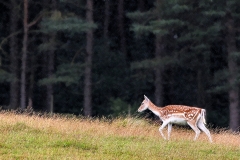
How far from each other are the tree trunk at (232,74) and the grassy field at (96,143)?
12.5 m

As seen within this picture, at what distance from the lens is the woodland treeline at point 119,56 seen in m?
30.1

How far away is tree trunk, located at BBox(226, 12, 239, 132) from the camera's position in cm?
2909

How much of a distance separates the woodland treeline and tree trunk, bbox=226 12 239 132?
4 cm

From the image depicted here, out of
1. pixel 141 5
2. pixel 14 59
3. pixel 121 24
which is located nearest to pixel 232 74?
pixel 141 5

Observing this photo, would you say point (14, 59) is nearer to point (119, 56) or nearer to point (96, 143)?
point (119, 56)

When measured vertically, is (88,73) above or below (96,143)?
above

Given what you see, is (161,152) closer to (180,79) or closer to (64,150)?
(64,150)

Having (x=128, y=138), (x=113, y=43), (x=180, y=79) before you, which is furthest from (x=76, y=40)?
(x=128, y=138)

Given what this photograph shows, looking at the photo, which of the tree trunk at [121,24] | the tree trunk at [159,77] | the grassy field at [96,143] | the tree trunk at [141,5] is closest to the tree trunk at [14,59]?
the tree trunk at [121,24]

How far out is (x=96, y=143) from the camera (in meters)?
13.2

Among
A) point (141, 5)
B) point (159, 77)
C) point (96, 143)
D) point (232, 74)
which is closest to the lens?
point (96, 143)

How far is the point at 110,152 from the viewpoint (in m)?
12.3

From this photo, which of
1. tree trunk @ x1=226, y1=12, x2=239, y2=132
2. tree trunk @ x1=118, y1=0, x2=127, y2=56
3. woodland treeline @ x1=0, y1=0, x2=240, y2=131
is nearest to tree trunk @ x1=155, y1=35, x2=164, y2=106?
woodland treeline @ x1=0, y1=0, x2=240, y2=131

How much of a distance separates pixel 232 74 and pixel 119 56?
892 cm
